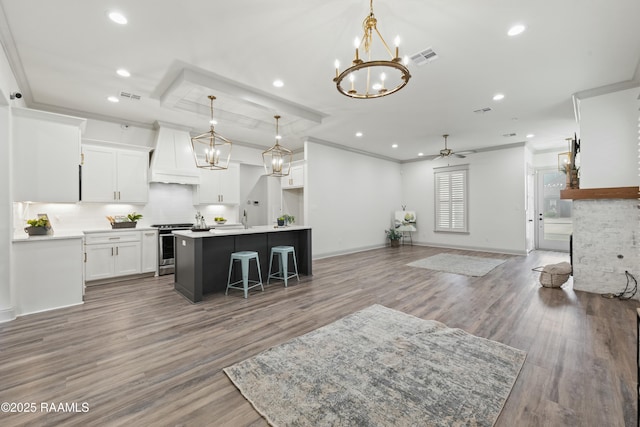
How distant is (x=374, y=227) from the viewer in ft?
29.6

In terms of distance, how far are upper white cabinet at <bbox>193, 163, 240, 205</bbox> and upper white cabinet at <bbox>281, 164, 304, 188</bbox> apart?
1.41 meters

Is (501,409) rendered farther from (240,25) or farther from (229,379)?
(240,25)

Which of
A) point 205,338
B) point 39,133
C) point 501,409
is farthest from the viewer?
point 39,133

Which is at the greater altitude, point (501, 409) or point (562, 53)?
point (562, 53)

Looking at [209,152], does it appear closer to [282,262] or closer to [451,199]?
[282,262]

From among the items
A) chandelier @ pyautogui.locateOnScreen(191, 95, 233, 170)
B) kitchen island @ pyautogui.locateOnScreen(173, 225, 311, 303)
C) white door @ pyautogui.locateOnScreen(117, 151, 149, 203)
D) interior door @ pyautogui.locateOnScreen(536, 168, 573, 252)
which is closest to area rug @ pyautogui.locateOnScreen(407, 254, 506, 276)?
interior door @ pyautogui.locateOnScreen(536, 168, 573, 252)

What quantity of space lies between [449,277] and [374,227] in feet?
13.1

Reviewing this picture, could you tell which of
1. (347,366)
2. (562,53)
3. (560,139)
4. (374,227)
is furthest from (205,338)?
(560,139)

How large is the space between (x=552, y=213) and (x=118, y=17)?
35.5 ft

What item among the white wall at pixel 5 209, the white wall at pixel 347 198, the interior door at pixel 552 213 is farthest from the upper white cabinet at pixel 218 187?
the interior door at pixel 552 213

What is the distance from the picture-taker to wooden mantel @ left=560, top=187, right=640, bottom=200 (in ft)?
12.8

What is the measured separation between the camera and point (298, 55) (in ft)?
10.9

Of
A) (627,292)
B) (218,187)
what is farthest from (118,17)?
(627,292)

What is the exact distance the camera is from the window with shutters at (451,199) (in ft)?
28.4
